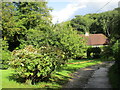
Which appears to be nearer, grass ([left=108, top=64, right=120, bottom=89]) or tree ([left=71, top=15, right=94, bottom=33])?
grass ([left=108, top=64, right=120, bottom=89])

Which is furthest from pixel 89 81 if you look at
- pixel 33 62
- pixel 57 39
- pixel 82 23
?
pixel 82 23

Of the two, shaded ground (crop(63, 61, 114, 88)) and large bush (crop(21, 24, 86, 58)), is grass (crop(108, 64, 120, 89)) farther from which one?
large bush (crop(21, 24, 86, 58))

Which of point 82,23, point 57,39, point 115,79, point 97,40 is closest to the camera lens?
point 115,79

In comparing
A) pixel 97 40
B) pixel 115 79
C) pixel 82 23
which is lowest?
pixel 115 79

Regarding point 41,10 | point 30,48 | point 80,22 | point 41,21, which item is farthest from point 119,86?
point 80,22

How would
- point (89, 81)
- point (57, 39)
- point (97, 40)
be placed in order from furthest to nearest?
point (97, 40) < point (57, 39) < point (89, 81)

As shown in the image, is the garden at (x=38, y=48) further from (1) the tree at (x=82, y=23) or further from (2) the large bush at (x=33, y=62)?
(1) the tree at (x=82, y=23)

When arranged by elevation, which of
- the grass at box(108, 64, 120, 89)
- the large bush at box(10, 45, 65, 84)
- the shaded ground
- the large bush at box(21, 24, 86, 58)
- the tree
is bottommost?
the shaded ground

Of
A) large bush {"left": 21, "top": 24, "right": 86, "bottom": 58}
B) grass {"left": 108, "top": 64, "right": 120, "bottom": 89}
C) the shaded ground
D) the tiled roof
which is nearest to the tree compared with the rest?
the tiled roof

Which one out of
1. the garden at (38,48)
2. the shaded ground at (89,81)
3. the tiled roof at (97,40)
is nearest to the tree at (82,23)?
the tiled roof at (97,40)

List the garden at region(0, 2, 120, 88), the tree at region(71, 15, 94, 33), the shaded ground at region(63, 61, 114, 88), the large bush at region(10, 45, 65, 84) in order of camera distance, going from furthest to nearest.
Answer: the tree at region(71, 15, 94, 33), the shaded ground at region(63, 61, 114, 88), the garden at region(0, 2, 120, 88), the large bush at region(10, 45, 65, 84)

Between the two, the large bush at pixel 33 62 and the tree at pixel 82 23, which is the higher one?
the tree at pixel 82 23

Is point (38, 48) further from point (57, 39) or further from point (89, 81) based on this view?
point (89, 81)

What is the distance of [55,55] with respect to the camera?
8500 millimetres
